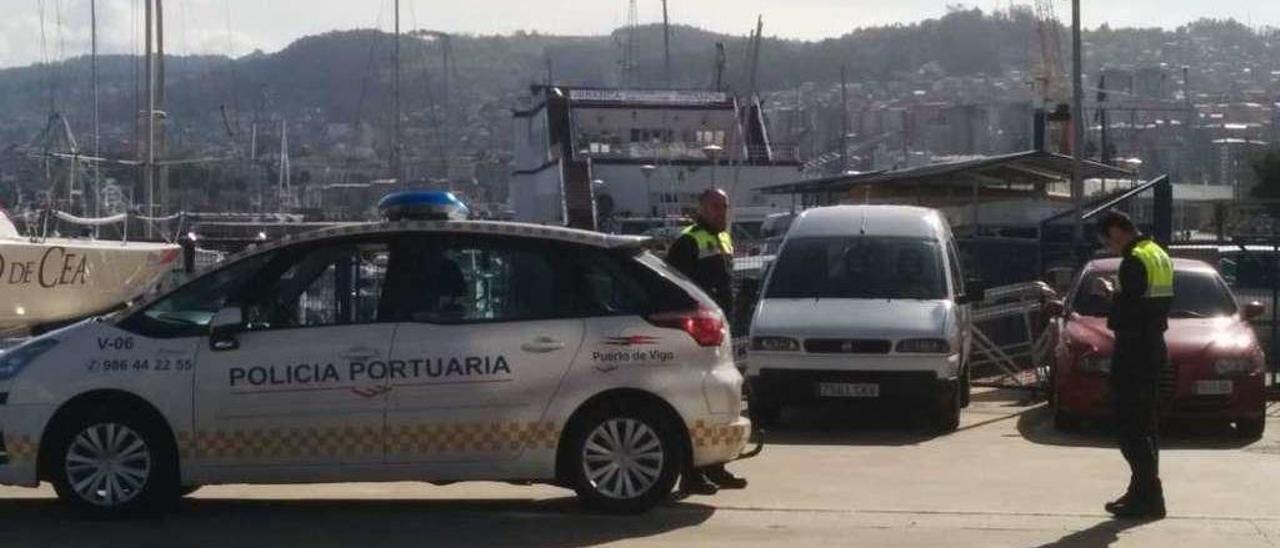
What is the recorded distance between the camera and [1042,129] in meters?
37.9

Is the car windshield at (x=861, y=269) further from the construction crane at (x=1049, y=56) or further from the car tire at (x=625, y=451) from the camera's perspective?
the construction crane at (x=1049, y=56)

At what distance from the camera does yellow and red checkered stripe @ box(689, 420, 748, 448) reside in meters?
10.9

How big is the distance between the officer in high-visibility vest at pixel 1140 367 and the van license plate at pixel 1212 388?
4493mm

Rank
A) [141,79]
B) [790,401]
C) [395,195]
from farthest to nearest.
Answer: [141,79], [790,401], [395,195]

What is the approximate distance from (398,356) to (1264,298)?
14.8 m

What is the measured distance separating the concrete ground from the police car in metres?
0.30

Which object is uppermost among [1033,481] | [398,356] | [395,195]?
[395,195]

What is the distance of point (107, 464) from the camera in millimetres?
10680

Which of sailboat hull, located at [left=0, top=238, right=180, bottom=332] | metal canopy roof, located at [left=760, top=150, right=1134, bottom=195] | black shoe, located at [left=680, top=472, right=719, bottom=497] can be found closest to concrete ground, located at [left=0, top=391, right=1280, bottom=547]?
black shoe, located at [left=680, top=472, right=719, bottom=497]

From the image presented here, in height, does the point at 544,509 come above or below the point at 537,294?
below

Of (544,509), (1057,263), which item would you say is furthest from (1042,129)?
(544,509)

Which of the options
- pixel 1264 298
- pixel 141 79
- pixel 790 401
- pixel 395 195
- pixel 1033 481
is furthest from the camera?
pixel 141 79

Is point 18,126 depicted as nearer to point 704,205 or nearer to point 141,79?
point 141,79

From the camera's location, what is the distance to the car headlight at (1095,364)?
15.6 m
